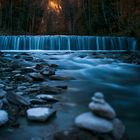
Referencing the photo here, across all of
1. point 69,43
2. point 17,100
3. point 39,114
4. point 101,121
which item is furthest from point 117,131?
point 69,43

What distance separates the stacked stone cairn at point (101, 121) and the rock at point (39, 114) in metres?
0.98

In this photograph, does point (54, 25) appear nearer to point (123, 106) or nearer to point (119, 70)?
point (119, 70)

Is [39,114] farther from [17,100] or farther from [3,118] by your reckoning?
[17,100]

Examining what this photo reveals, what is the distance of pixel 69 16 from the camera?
3928 centimetres

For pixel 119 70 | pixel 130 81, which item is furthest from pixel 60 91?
pixel 119 70

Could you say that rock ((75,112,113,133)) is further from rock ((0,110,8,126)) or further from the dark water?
rock ((0,110,8,126))

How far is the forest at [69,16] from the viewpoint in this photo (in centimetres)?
3000

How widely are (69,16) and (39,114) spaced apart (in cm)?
3465

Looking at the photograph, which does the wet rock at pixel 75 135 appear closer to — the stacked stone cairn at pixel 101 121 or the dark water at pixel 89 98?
the stacked stone cairn at pixel 101 121

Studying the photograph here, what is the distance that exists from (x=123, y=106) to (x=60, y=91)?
1664 millimetres

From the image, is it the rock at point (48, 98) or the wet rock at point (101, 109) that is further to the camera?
the rock at point (48, 98)

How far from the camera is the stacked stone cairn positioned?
429 cm

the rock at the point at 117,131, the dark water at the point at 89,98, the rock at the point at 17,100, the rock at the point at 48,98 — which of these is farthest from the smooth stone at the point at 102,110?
the rock at the point at 48,98

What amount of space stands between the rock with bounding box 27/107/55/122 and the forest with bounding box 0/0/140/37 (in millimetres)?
19192
